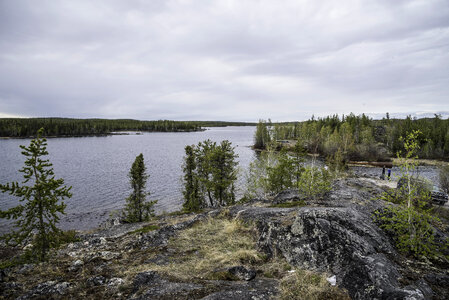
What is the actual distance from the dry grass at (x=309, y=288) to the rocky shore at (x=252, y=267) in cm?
3

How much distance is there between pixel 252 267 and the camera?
31.2ft

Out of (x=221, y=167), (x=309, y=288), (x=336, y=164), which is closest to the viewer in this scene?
(x=309, y=288)

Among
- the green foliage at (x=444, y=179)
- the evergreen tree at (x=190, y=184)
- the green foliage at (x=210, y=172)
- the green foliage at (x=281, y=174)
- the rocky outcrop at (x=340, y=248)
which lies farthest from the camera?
the green foliage at (x=444, y=179)

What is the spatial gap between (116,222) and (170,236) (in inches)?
538

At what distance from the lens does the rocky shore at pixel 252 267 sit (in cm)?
716

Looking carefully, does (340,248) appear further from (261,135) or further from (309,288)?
(261,135)

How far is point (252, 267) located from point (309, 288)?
2.91 metres

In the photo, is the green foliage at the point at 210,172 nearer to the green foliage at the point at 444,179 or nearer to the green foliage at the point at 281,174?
the green foliage at the point at 281,174

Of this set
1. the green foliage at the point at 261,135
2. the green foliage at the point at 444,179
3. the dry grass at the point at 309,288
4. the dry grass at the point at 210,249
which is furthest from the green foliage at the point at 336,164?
the green foliage at the point at 261,135

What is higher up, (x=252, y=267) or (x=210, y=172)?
(x=210, y=172)

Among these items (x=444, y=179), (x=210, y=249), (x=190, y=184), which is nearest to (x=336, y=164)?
(x=444, y=179)

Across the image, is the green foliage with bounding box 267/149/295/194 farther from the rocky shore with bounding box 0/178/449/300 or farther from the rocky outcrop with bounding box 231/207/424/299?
the rocky outcrop with bounding box 231/207/424/299

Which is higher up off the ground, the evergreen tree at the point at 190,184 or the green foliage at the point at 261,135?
the green foliage at the point at 261,135

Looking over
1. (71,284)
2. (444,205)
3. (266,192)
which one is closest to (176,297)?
(71,284)
